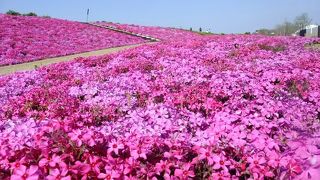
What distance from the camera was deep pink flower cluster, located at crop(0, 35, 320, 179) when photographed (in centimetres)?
489

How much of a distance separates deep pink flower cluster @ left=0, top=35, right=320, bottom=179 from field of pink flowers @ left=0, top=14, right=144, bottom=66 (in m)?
14.6

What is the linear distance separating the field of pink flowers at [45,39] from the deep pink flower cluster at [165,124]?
14584mm

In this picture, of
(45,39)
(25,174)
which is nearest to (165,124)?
(25,174)

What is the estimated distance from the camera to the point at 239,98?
8.80m

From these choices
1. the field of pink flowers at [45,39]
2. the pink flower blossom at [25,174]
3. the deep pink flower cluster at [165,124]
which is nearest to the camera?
the pink flower blossom at [25,174]

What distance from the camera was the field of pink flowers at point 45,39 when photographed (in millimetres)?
27609

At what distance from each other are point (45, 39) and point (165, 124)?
95.3 feet

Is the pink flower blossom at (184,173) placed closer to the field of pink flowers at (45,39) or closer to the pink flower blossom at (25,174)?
the pink flower blossom at (25,174)

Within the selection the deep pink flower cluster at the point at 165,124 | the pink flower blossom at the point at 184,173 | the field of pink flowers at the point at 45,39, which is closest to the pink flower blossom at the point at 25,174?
the deep pink flower cluster at the point at 165,124

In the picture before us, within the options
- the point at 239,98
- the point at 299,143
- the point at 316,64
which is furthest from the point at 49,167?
the point at 316,64

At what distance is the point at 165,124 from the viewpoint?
22.3 feet

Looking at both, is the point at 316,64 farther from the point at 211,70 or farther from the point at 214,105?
the point at 214,105

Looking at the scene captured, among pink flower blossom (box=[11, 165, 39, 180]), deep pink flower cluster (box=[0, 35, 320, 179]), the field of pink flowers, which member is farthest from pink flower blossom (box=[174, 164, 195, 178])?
the field of pink flowers

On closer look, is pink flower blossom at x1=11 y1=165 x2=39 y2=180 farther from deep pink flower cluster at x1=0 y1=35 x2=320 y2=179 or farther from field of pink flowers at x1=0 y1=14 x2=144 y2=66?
field of pink flowers at x1=0 y1=14 x2=144 y2=66
